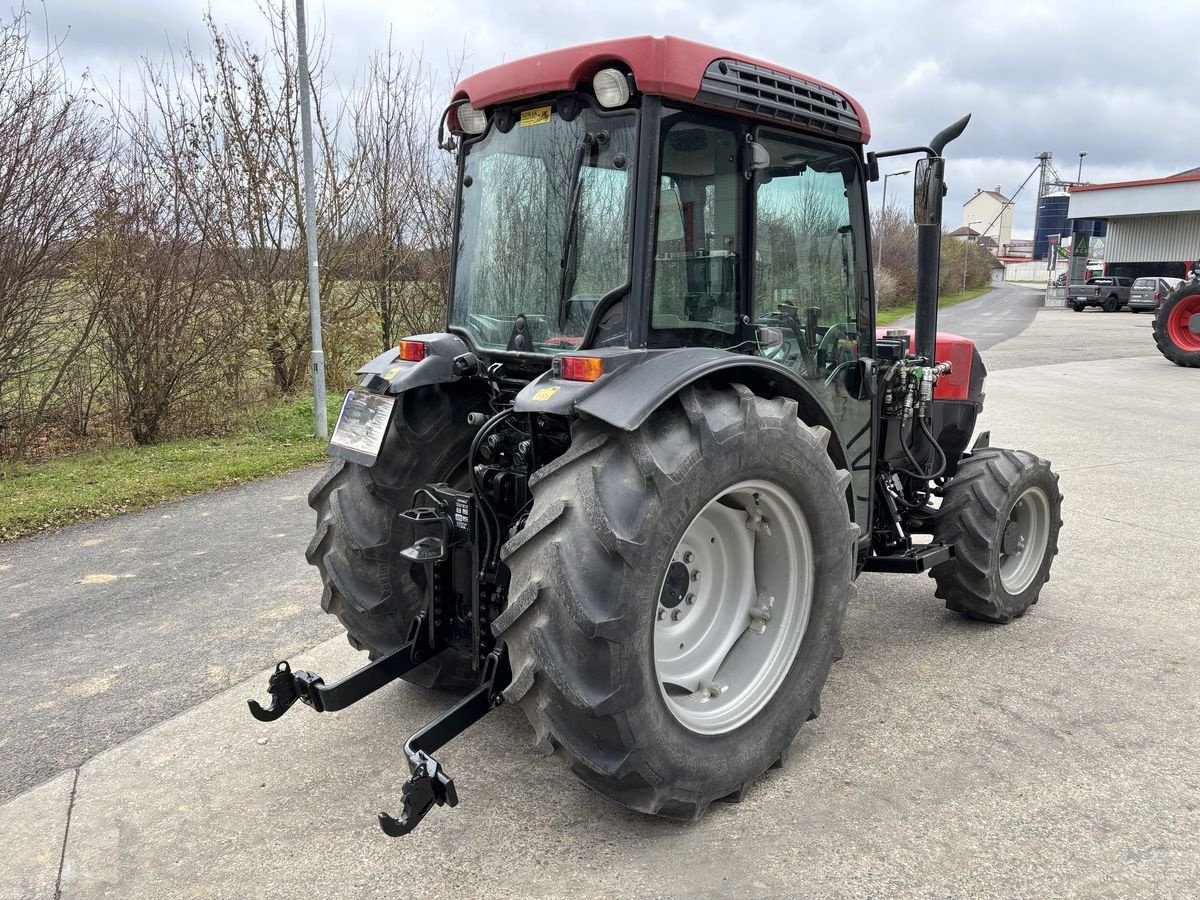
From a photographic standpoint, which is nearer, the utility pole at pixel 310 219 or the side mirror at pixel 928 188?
the side mirror at pixel 928 188

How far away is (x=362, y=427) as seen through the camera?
10.8 feet

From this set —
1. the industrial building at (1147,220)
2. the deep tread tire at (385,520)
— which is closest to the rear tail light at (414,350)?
the deep tread tire at (385,520)

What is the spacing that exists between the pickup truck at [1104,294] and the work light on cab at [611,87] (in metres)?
36.8

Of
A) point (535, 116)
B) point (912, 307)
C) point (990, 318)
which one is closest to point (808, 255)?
point (535, 116)

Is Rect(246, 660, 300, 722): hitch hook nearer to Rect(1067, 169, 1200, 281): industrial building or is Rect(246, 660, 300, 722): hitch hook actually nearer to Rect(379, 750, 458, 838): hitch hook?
Rect(379, 750, 458, 838): hitch hook

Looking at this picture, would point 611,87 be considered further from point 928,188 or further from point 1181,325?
point 1181,325

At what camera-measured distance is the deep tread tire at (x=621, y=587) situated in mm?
2438

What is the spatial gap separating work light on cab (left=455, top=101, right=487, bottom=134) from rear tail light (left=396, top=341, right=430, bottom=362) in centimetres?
80

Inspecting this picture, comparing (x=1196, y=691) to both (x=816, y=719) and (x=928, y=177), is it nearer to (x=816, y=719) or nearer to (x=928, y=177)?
(x=816, y=719)

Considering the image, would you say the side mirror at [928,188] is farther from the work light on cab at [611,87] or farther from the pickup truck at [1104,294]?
the pickup truck at [1104,294]

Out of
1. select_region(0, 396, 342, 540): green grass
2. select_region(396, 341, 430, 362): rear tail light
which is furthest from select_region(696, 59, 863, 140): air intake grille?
select_region(0, 396, 342, 540): green grass

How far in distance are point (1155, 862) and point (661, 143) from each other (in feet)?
8.27

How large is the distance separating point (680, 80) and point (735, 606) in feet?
5.62

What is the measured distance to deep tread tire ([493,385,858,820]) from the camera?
8.00ft
